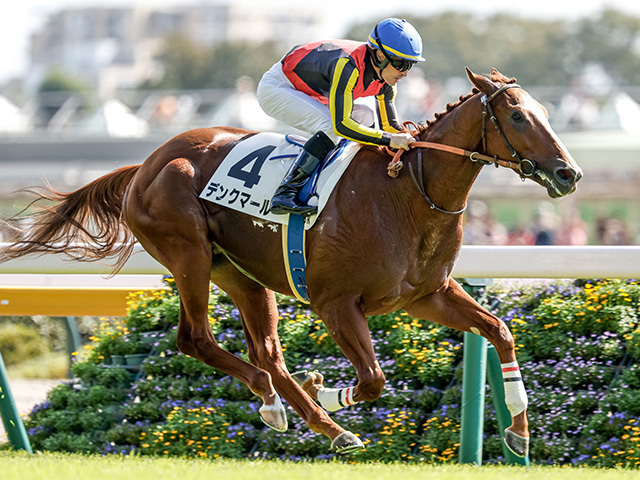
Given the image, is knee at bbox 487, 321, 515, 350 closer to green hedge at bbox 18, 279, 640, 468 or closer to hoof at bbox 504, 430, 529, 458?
hoof at bbox 504, 430, 529, 458

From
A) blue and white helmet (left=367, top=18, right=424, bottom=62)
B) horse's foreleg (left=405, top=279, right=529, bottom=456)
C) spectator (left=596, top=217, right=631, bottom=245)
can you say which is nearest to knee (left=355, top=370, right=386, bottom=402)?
horse's foreleg (left=405, top=279, right=529, bottom=456)

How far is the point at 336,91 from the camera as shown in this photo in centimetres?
500

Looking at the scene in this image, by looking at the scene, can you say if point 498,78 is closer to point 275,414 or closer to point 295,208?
point 295,208

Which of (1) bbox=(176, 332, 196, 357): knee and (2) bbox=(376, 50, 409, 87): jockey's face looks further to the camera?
(1) bbox=(176, 332, 196, 357): knee

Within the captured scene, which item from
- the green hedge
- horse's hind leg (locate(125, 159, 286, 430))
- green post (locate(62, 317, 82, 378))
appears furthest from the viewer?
green post (locate(62, 317, 82, 378))

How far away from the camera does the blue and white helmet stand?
4.98m

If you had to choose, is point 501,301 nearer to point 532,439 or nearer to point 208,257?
point 532,439

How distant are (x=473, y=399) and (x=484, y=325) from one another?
66 centimetres

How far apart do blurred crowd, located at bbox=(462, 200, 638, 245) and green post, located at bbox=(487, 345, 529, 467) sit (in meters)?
8.56

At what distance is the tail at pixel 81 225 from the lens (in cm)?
617

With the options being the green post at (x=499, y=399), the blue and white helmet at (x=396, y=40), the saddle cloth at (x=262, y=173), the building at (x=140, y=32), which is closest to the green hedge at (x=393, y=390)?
the green post at (x=499, y=399)

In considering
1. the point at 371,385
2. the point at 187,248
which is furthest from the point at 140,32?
the point at 371,385

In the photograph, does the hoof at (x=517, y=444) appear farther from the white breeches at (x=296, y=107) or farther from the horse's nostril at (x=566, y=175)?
the white breeches at (x=296, y=107)

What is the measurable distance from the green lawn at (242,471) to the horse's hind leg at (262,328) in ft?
1.27
